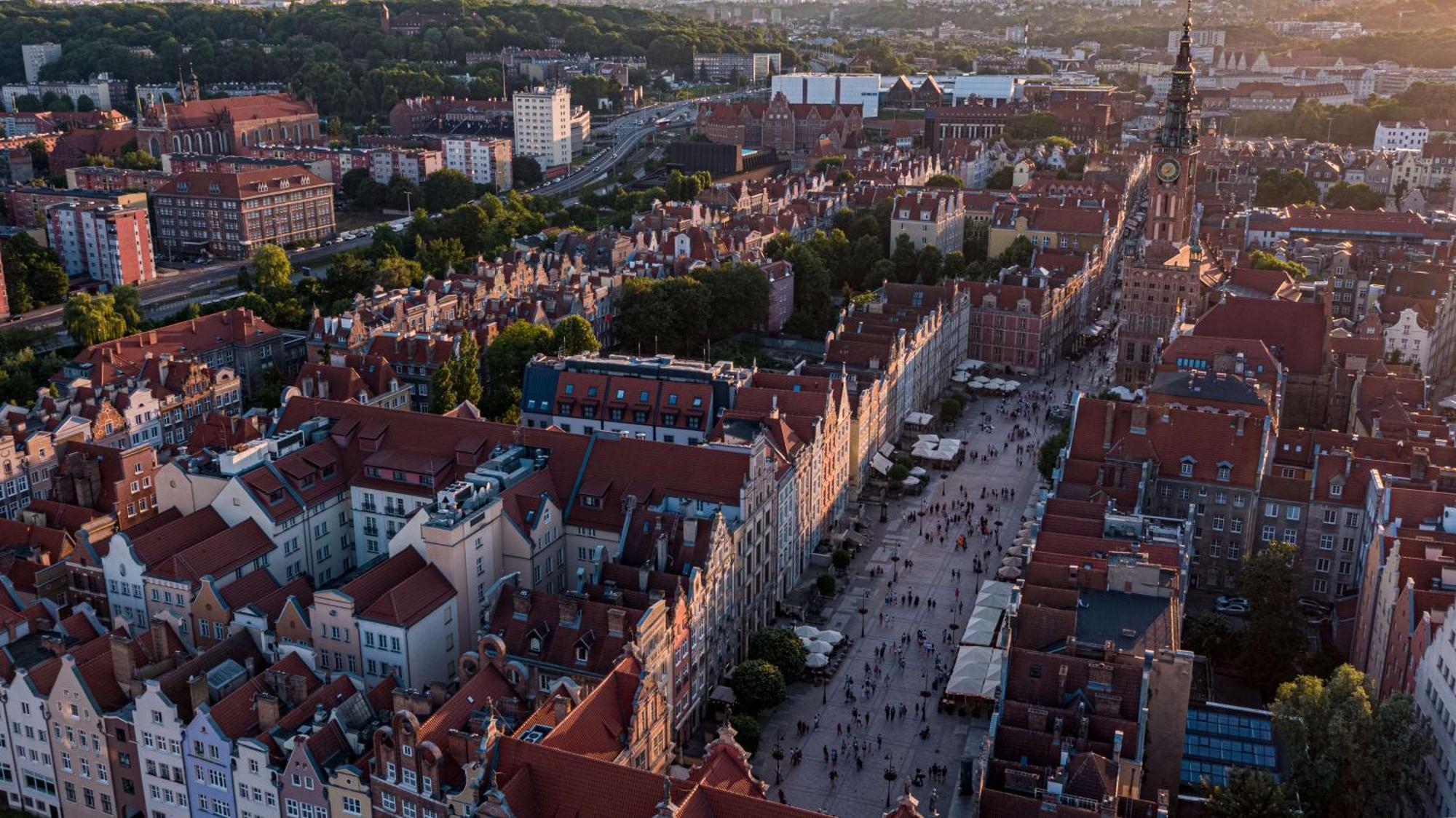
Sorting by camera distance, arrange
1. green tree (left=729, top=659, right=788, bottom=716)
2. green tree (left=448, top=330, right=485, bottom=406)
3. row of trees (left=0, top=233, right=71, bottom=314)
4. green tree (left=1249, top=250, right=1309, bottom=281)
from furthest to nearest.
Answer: row of trees (left=0, top=233, right=71, bottom=314)
green tree (left=1249, top=250, right=1309, bottom=281)
green tree (left=448, top=330, right=485, bottom=406)
green tree (left=729, top=659, right=788, bottom=716)

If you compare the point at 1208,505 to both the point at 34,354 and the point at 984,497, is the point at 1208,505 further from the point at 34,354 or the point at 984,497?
the point at 34,354

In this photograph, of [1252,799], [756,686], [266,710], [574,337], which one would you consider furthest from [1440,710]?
[574,337]

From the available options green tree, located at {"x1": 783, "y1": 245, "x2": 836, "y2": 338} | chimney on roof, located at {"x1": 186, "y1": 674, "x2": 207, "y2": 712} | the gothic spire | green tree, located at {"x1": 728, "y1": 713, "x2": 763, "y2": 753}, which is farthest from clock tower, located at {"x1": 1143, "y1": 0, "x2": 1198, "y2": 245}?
chimney on roof, located at {"x1": 186, "y1": 674, "x2": 207, "y2": 712}

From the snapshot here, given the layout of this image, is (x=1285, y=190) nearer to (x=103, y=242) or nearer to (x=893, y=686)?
(x=893, y=686)

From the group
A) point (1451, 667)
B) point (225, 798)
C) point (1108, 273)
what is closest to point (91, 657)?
point (225, 798)

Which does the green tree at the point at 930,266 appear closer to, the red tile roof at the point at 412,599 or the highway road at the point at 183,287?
the highway road at the point at 183,287

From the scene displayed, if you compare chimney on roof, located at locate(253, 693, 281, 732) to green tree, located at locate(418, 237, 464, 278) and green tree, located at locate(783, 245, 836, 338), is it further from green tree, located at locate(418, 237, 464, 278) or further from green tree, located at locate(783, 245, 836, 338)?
green tree, located at locate(418, 237, 464, 278)
